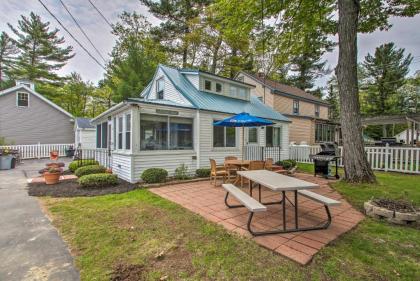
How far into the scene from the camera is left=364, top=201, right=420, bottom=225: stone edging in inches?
148

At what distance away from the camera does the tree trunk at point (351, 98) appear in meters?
6.77

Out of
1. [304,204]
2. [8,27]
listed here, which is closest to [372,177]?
[304,204]

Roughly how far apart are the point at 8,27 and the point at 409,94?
54.3 m

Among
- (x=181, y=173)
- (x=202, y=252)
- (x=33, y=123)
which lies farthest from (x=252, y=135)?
(x=33, y=123)

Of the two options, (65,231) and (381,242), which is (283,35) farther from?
(65,231)

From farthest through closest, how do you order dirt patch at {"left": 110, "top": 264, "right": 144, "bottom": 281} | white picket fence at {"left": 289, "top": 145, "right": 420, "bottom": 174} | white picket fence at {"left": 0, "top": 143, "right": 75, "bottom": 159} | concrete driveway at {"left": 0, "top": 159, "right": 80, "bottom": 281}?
white picket fence at {"left": 0, "top": 143, "right": 75, "bottom": 159} → white picket fence at {"left": 289, "top": 145, "right": 420, "bottom": 174} → concrete driveway at {"left": 0, "top": 159, "right": 80, "bottom": 281} → dirt patch at {"left": 110, "top": 264, "right": 144, "bottom": 281}

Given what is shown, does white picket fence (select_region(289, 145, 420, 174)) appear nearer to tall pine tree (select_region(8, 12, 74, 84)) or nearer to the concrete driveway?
the concrete driveway

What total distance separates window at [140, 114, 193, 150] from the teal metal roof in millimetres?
953

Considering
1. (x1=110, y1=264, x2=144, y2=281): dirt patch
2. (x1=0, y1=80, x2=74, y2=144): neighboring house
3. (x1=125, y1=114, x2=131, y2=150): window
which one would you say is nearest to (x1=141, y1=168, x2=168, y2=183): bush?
(x1=125, y1=114, x2=131, y2=150): window

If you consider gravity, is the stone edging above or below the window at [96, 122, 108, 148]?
below

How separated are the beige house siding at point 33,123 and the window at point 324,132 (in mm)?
24158

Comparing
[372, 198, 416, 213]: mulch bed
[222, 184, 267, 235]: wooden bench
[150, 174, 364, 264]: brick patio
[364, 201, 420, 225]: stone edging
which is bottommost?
[150, 174, 364, 264]: brick patio

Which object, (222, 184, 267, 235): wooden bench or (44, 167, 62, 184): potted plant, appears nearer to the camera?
(222, 184, 267, 235): wooden bench

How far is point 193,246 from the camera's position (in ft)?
9.93
